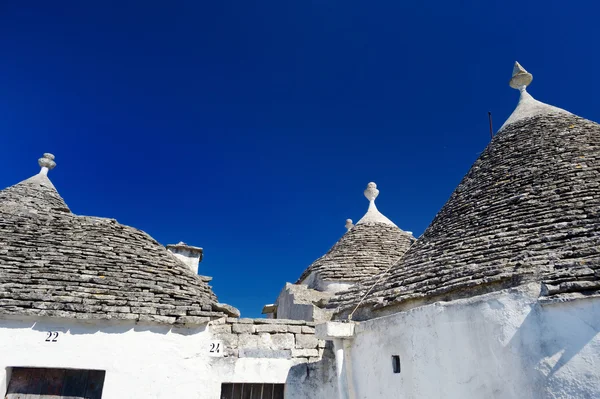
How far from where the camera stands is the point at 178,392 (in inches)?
224

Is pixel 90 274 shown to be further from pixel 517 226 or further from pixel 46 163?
pixel 46 163

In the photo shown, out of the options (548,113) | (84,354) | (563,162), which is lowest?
(84,354)

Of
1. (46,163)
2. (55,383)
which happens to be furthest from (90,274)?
(46,163)

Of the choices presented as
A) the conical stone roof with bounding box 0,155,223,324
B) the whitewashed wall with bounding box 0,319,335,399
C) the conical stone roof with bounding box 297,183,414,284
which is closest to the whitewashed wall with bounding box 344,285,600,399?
the whitewashed wall with bounding box 0,319,335,399

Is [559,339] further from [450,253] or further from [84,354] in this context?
[84,354]

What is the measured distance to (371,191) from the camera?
14086 mm

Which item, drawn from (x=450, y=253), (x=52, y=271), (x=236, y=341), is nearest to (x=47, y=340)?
(x=52, y=271)

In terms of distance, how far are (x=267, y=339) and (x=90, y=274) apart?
299 cm

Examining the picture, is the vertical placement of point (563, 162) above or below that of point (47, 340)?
above

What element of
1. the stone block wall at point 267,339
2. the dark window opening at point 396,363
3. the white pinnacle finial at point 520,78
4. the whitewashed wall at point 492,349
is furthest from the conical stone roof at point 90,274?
the white pinnacle finial at point 520,78

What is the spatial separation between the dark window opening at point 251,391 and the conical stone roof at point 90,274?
114 cm

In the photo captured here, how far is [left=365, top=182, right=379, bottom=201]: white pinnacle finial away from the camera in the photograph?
1406 cm

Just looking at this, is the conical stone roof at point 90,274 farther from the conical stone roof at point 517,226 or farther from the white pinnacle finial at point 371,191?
the white pinnacle finial at point 371,191

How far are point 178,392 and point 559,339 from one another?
4818mm
